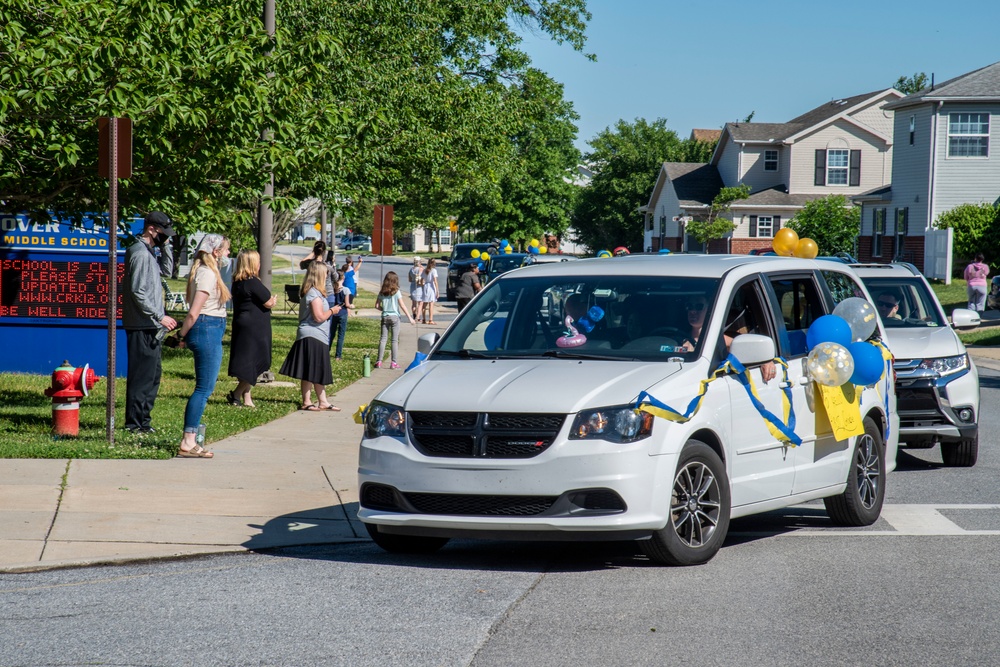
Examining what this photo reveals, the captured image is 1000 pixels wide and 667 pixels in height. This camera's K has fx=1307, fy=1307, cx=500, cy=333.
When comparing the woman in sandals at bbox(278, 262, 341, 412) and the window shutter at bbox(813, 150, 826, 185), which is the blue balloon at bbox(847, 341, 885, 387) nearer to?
the woman in sandals at bbox(278, 262, 341, 412)

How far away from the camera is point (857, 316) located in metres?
8.98

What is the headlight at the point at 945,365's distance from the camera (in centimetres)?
1164

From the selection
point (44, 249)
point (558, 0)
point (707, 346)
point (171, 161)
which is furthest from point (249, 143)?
point (558, 0)

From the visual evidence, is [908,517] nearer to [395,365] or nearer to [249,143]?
[249,143]

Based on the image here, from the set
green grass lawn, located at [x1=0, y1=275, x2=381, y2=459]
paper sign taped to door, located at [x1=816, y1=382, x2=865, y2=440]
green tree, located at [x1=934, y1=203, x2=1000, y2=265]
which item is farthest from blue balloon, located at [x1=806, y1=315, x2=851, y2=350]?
green tree, located at [x1=934, y1=203, x2=1000, y2=265]

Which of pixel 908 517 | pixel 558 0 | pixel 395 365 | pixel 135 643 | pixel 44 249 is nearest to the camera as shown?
pixel 135 643

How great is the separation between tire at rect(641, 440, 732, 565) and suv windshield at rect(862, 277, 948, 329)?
6.00 meters

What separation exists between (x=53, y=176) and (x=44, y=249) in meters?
3.51

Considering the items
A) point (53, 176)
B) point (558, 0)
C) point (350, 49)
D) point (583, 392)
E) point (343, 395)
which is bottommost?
point (343, 395)

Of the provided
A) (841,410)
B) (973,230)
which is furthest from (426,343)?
(973,230)

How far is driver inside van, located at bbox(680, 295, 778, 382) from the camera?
7.57 m

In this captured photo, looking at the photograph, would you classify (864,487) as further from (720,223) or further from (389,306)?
(720,223)

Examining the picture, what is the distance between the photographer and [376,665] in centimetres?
529

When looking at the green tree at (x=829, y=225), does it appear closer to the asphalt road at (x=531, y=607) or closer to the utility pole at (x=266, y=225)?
the utility pole at (x=266, y=225)
